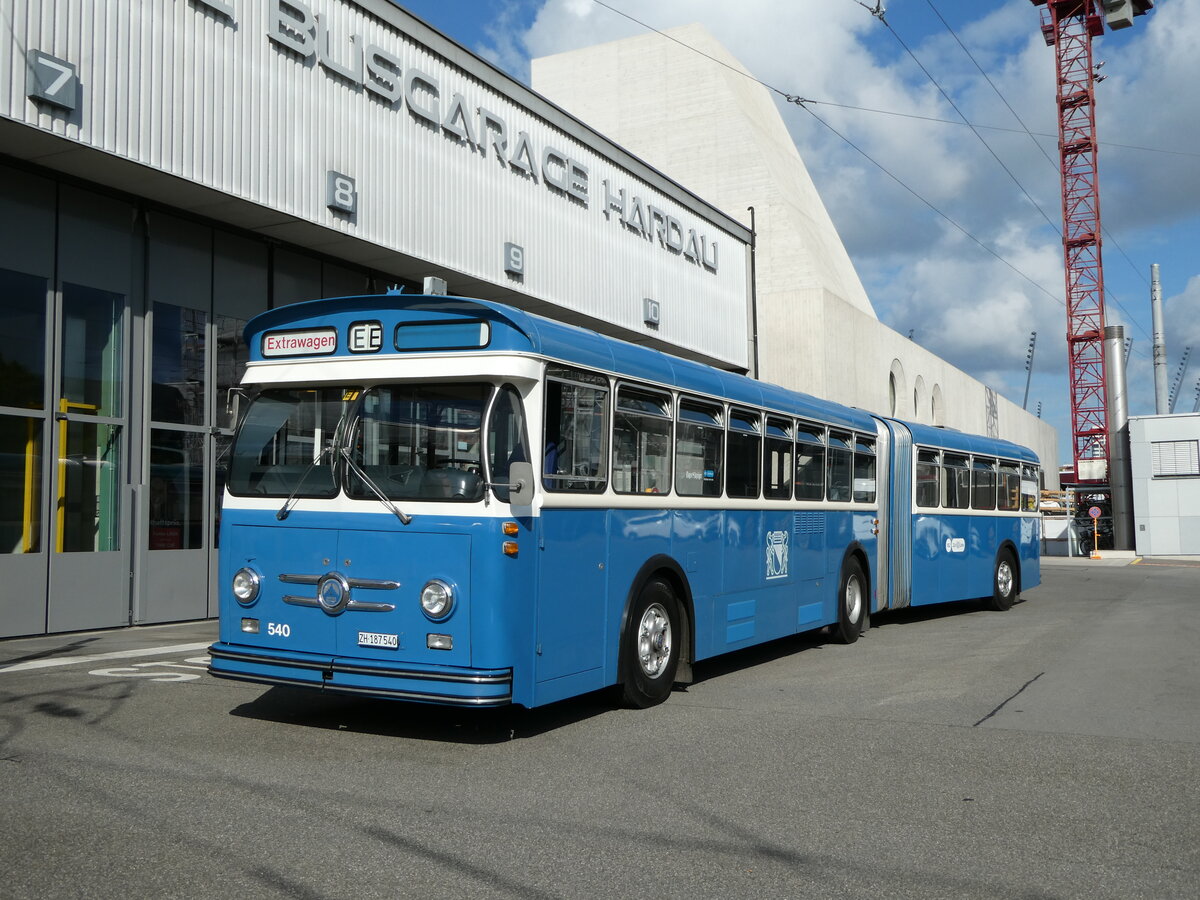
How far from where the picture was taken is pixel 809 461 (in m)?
11.8

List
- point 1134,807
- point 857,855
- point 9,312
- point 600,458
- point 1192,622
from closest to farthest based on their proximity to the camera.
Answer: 1. point 857,855
2. point 1134,807
3. point 600,458
4. point 9,312
5. point 1192,622

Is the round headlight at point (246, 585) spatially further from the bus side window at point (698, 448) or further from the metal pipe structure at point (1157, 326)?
the metal pipe structure at point (1157, 326)

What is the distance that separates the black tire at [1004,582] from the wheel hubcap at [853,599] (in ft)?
17.5

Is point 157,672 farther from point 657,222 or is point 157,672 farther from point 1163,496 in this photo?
point 1163,496

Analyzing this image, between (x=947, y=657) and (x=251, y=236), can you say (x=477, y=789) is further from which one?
(x=251, y=236)

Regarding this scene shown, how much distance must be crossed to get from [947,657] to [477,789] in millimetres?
7188

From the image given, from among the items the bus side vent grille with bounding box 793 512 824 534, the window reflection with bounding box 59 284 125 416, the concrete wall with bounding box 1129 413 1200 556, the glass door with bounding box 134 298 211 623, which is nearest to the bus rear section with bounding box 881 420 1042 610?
the bus side vent grille with bounding box 793 512 824 534

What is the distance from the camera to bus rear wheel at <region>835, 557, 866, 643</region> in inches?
504

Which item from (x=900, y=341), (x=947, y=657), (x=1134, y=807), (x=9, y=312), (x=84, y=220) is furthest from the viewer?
(x=900, y=341)

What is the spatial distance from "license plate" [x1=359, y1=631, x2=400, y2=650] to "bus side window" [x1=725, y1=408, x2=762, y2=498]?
381cm

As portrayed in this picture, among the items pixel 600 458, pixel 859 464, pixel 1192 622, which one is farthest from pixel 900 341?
pixel 600 458

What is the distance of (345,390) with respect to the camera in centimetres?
736

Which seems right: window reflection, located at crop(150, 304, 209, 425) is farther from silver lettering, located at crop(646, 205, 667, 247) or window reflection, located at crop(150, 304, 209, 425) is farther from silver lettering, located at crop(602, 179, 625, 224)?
silver lettering, located at crop(646, 205, 667, 247)

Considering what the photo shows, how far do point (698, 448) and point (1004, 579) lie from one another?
35.6 ft
